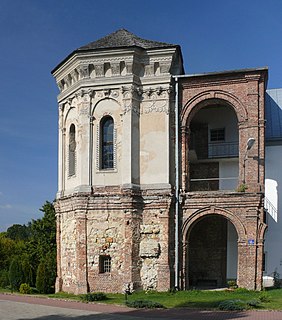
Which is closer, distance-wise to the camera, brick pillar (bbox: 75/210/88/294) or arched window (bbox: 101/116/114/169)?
brick pillar (bbox: 75/210/88/294)

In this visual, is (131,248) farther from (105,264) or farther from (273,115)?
(273,115)

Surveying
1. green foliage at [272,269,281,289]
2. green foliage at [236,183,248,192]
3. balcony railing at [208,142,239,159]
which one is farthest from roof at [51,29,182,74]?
green foliage at [272,269,281,289]

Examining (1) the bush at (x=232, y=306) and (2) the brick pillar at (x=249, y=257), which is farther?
(2) the brick pillar at (x=249, y=257)

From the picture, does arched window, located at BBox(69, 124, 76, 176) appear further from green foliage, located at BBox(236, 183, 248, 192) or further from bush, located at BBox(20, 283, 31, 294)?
green foliage, located at BBox(236, 183, 248, 192)

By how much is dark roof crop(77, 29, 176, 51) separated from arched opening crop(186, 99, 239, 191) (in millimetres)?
4794

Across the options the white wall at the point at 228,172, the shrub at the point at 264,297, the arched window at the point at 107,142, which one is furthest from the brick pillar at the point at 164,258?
the white wall at the point at 228,172

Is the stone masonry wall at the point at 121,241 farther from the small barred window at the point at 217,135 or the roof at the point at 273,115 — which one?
the roof at the point at 273,115

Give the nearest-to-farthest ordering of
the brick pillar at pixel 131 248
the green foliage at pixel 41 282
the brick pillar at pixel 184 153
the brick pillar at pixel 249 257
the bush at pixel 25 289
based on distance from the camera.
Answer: the brick pillar at pixel 249 257 → the brick pillar at pixel 131 248 → the brick pillar at pixel 184 153 → the bush at pixel 25 289 → the green foliage at pixel 41 282

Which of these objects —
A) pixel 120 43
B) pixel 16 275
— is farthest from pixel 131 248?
pixel 120 43

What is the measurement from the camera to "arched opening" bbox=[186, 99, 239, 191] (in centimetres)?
2667

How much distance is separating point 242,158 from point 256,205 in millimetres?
2365

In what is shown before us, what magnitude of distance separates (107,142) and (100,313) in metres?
9.46

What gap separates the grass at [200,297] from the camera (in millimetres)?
18458

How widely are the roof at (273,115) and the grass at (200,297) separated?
33.0ft
